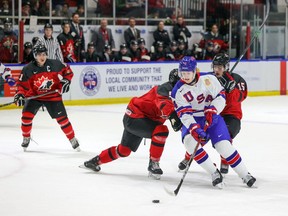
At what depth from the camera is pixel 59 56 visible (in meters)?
12.6

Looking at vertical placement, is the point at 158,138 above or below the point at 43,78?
below

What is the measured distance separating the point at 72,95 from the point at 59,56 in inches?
33.8

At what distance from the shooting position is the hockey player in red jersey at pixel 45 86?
8500 millimetres

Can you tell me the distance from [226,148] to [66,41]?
770 cm

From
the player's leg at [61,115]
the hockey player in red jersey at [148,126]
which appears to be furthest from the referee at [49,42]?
the hockey player in red jersey at [148,126]

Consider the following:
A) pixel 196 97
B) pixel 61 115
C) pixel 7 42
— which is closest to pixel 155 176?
pixel 196 97

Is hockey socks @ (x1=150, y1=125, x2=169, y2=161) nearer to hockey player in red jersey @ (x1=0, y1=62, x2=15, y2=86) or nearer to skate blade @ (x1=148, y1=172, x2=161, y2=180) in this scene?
skate blade @ (x1=148, y1=172, x2=161, y2=180)

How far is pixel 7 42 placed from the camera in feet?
43.9

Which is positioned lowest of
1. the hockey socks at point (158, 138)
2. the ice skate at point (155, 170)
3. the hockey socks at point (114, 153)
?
the ice skate at point (155, 170)

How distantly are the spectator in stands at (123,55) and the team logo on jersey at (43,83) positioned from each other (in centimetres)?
596

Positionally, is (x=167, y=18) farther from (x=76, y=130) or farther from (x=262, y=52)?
(x=76, y=130)

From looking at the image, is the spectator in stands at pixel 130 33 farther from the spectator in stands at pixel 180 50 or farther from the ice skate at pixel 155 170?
the ice skate at pixel 155 170

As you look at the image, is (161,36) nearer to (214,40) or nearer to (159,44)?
(159,44)

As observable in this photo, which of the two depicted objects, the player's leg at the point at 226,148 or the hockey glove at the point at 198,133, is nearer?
the hockey glove at the point at 198,133
